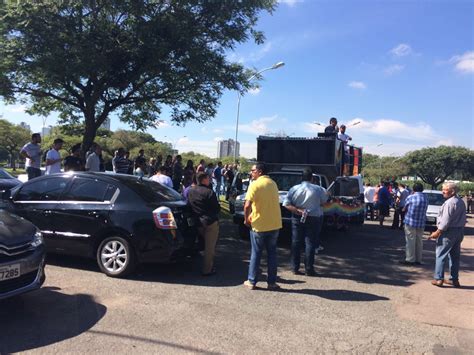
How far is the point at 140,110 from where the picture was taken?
1659cm

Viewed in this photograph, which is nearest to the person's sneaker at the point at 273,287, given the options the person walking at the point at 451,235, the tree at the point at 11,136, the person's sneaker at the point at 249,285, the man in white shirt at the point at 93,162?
the person's sneaker at the point at 249,285

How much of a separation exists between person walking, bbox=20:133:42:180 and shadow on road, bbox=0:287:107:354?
5.74m

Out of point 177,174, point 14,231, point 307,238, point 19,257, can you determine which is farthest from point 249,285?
point 177,174

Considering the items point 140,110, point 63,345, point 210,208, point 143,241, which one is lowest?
point 63,345

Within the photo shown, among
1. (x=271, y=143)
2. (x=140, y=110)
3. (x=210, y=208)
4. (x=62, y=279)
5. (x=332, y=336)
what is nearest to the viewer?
(x=332, y=336)

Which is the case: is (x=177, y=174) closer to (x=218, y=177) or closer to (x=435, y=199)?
(x=218, y=177)

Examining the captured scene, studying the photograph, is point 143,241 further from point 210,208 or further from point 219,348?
point 219,348

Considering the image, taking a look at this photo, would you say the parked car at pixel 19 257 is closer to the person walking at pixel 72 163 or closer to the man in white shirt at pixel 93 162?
the person walking at pixel 72 163

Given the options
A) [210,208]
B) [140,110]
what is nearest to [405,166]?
[140,110]

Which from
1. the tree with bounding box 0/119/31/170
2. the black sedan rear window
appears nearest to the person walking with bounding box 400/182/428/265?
the black sedan rear window

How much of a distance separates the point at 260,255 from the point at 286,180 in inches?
201

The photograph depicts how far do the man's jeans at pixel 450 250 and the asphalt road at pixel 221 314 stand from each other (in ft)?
1.06

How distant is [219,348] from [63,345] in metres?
1.49

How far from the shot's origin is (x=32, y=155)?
10680mm
